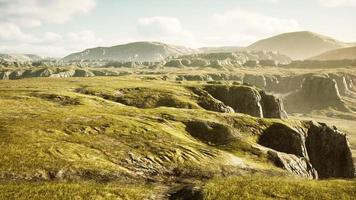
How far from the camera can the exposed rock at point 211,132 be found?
261 ft

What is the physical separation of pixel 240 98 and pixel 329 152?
57.8 metres

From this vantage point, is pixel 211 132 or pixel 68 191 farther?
pixel 211 132

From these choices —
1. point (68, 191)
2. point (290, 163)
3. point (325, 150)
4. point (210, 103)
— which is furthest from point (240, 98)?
point (68, 191)

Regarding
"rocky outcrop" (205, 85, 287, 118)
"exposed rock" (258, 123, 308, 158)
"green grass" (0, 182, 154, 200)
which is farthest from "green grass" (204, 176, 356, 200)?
"rocky outcrop" (205, 85, 287, 118)

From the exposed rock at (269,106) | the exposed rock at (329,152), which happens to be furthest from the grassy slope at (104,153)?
the exposed rock at (269,106)

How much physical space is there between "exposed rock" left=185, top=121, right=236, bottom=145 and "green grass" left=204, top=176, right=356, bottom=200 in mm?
32194

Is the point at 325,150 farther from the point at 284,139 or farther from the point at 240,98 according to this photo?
the point at 240,98

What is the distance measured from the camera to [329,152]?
336 feet

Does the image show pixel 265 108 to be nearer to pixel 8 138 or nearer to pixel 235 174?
pixel 235 174

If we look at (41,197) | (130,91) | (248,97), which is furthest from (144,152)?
(248,97)

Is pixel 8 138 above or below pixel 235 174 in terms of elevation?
above

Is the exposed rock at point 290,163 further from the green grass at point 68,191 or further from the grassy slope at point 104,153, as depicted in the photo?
the green grass at point 68,191

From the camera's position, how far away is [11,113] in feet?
266

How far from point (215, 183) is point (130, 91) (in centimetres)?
9963
